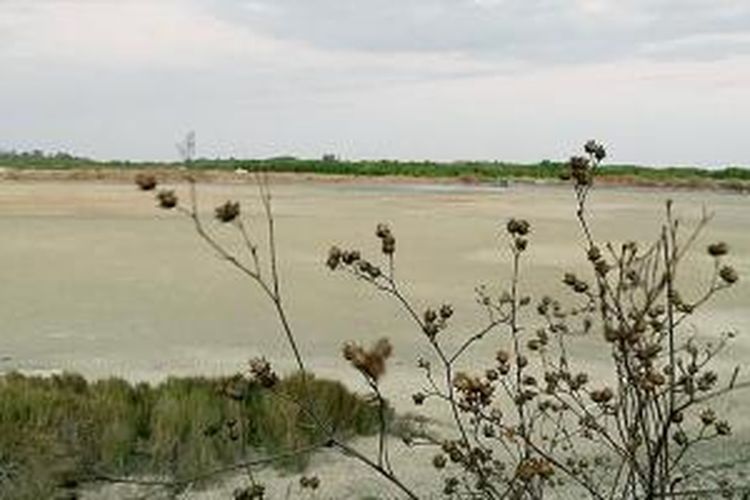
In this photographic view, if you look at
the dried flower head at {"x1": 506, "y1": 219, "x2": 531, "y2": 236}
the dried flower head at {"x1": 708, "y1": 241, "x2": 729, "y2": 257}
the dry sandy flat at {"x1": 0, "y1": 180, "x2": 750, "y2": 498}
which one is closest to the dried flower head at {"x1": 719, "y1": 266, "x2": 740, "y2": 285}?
the dried flower head at {"x1": 708, "y1": 241, "x2": 729, "y2": 257}

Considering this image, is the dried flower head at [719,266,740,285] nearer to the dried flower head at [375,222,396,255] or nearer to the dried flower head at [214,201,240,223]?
the dried flower head at [375,222,396,255]

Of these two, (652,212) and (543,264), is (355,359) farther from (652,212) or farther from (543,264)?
(652,212)

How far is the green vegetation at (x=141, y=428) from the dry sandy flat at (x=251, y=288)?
2.07ft

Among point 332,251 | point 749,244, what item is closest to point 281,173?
point 749,244

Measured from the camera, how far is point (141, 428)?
8.56m

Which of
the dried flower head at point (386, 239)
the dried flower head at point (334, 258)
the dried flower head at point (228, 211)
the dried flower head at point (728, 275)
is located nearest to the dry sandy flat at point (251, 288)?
the dried flower head at point (728, 275)

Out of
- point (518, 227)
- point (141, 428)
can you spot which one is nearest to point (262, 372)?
point (518, 227)

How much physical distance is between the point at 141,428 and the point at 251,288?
1007cm

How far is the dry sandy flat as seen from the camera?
42.4 feet

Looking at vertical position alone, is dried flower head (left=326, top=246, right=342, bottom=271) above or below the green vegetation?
above

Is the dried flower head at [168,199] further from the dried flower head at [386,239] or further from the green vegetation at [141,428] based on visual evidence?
the green vegetation at [141,428]

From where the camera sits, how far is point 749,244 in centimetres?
2883

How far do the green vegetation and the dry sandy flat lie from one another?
630 millimetres

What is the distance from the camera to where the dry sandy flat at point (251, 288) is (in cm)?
1291
